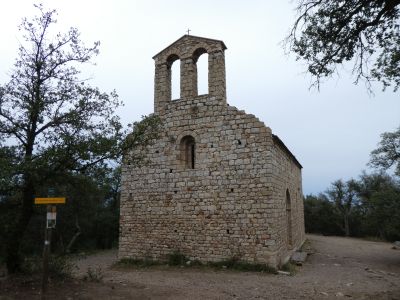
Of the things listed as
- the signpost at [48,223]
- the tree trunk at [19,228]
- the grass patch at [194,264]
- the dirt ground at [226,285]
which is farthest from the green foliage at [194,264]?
the signpost at [48,223]

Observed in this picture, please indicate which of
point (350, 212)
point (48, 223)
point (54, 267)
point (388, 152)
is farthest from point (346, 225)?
point (48, 223)

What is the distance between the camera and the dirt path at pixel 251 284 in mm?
8133

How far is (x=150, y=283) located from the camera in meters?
9.43

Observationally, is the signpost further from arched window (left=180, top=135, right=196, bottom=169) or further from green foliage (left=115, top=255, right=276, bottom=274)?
arched window (left=180, top=135, right=196, bottom=169)

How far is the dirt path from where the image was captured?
26.7ft

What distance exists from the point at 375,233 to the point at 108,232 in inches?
969

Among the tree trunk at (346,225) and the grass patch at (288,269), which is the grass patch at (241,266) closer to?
the grass patch at (288,269)

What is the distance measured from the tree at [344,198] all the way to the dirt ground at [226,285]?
22417 mm

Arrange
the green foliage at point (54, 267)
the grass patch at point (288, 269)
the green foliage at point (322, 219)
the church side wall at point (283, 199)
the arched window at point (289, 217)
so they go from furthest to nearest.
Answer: the green foliage at point (322, 219) < the arched window at point (289, 217) < the church side wall at point (283, 199) < the grass patch at point (288, 269) < the green foliage at point (54, 267)

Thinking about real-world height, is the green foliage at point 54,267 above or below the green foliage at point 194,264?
above

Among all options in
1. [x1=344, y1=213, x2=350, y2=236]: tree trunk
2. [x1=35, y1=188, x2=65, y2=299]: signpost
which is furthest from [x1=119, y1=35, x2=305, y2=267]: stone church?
[x1=344, y1=213, x2=350, y2=236]: tree trunk

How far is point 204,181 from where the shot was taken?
487 inches

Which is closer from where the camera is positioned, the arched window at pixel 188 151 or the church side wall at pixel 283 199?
the church side wall at pixel 283 199

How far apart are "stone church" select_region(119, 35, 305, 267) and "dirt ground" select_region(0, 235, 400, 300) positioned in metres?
1.04
